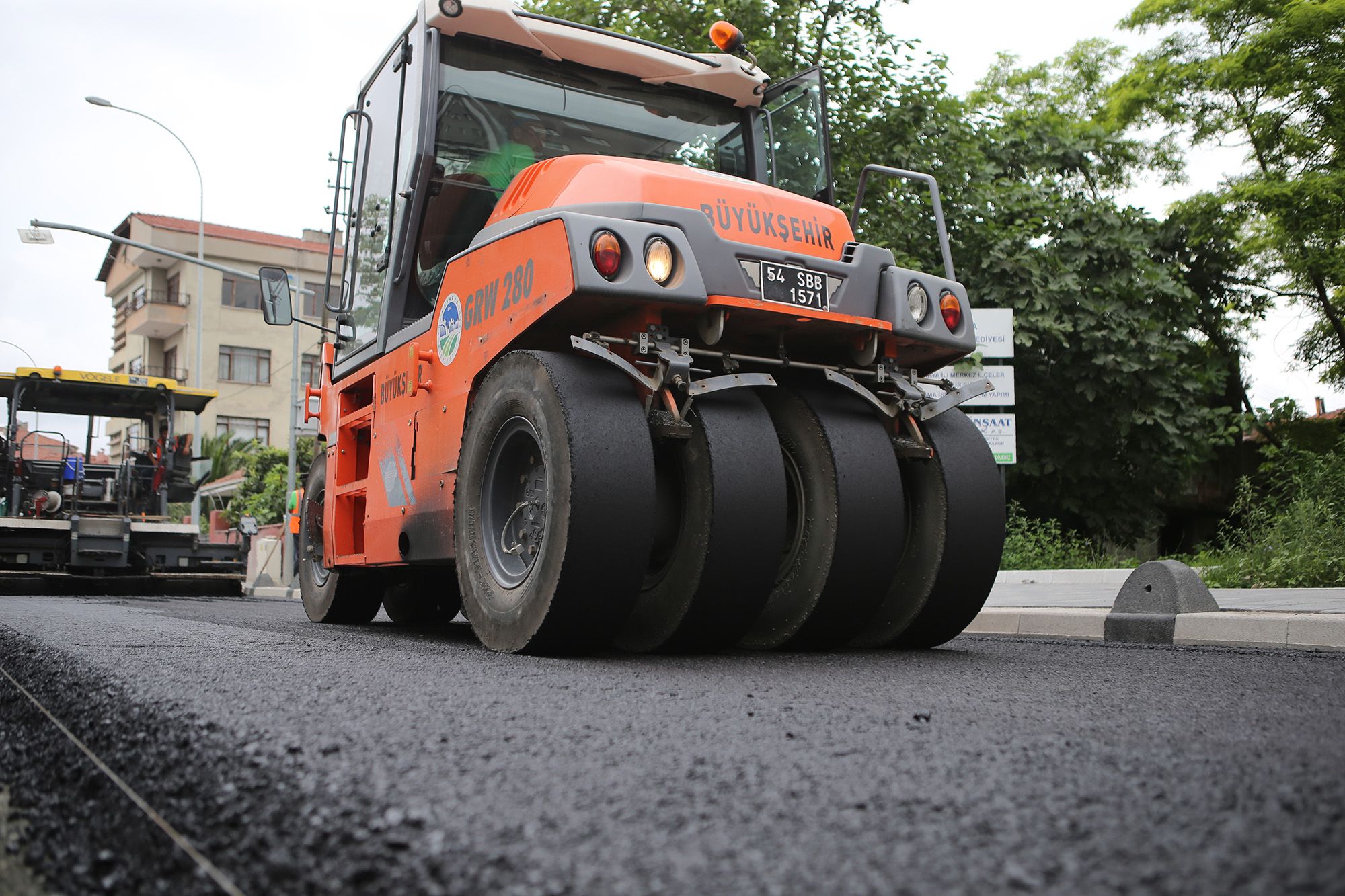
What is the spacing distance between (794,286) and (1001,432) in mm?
8525

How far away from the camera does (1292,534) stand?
9.48 metres

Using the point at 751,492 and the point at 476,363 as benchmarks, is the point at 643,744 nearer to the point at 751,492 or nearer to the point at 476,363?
the point at 751,492

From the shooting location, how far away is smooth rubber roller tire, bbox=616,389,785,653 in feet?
12.9

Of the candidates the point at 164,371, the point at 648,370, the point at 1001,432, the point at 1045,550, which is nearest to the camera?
the point at 648,370

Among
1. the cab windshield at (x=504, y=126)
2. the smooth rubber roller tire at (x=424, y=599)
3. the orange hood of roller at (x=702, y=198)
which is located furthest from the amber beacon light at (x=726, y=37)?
the smooth rubber roller tire at (x=424, y=599)

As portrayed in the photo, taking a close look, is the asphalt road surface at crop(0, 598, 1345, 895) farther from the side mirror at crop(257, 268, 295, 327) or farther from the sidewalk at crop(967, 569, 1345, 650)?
the side mirror at crop(257, 268, 295, 327)

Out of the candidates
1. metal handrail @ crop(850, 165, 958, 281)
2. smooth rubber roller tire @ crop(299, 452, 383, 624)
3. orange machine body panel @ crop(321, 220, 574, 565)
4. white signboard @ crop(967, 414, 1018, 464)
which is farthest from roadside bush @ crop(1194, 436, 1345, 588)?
orange machine body panel @ crop(321, 220, 574, 565)

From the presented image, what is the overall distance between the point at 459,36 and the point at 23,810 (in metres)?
4.37

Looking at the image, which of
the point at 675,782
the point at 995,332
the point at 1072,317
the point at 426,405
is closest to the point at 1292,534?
the point at 995,332

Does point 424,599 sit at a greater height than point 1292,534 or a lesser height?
lesser

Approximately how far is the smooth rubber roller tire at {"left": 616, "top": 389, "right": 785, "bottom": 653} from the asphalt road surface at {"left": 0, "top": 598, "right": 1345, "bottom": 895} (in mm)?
584

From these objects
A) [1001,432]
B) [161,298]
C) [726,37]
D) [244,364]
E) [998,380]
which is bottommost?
[1001,432]

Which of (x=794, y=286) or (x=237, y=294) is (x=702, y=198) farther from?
(x=237, y=294)

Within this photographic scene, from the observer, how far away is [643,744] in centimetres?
210
